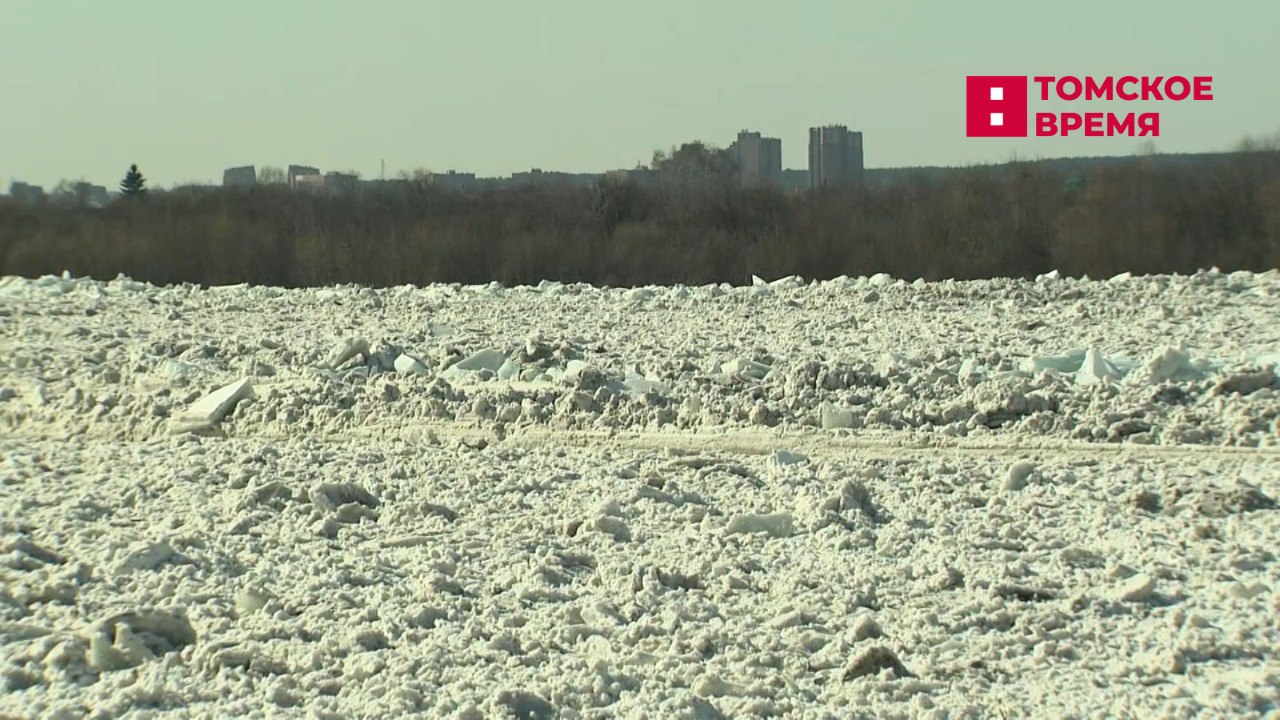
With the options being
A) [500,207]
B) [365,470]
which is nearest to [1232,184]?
[500,207]

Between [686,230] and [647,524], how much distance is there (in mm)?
23872

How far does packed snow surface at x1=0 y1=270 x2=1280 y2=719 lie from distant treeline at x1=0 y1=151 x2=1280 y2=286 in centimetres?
1577

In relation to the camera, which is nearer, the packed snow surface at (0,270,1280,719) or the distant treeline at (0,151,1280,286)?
the packed snow surface at (0,270,1280,719)

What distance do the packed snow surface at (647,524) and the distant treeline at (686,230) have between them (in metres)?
15.8

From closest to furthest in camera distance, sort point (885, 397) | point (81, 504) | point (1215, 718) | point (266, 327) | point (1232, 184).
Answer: point (1215, 718) → point (81, 504) → point (885, 397) → point (266, 327) → point (1232, 184)

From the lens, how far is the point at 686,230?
28891mm

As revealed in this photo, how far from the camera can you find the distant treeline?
25109mm

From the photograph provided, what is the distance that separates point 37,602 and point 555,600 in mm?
1596

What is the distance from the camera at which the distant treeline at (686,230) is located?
25.1 metres

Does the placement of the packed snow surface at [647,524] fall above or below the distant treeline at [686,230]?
below

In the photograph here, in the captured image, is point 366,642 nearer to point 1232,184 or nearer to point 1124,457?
point 1124,457

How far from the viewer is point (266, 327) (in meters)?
10.1

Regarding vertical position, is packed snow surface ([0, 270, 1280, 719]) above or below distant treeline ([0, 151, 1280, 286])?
below

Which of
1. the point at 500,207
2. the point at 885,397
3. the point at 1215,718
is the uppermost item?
the point at 500,207
